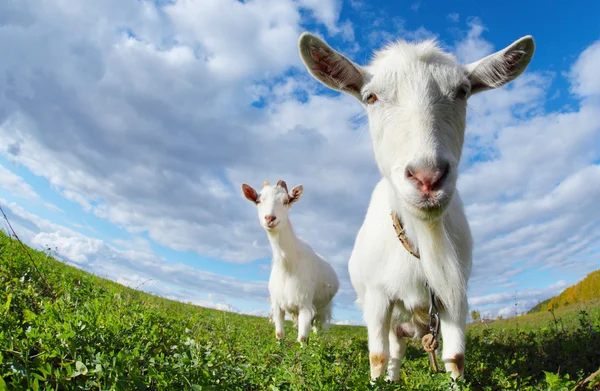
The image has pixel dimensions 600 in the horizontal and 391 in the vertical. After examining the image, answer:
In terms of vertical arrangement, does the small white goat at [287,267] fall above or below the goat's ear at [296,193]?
below

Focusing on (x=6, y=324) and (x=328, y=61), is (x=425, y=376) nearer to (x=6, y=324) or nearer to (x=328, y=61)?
(x=328, y=61)

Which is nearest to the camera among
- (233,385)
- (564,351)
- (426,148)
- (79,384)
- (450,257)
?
(79,384)

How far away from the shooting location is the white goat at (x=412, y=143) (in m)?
3.47

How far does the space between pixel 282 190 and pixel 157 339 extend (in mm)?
6148

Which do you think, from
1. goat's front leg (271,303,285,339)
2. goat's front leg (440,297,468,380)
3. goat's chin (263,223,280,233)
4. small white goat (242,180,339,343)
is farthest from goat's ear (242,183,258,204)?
goat's front leg (440,297,468,380)

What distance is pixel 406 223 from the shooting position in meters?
4.04

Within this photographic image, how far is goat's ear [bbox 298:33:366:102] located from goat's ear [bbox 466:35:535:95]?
988 millimetres

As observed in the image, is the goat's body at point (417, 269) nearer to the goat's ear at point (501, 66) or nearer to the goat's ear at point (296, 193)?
the goat's ear at point (501, 66)

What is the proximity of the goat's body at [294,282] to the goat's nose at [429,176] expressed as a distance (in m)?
5.68

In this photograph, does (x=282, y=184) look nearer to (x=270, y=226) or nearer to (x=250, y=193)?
(x=250, y=193)

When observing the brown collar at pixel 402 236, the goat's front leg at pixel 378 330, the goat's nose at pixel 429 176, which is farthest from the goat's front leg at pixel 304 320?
the goat's nose at pixel 429 176

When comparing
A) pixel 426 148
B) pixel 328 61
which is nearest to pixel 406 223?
pixel 426 148

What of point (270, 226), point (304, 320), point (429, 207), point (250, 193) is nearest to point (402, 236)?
point (429, 207)

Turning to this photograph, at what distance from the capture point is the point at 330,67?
4.00 m
